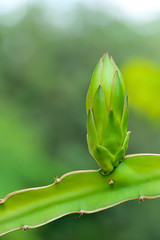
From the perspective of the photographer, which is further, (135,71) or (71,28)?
(71,28)

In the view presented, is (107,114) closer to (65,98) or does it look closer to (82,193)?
(82,193)

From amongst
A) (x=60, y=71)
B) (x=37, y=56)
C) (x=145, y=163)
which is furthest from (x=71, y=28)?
(x=145, y=163)

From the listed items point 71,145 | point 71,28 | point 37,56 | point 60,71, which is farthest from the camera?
point 71,28

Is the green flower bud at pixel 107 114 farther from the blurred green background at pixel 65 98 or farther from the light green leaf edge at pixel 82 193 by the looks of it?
the blurred green background at pixel 65 98

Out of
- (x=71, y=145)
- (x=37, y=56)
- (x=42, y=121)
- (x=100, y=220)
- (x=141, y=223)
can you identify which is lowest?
(x=141, y=223)

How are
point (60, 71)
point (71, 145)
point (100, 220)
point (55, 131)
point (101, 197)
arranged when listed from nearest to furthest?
point (101, 197)
point (100, 220)
point (71, 145)
point (55, 131)
point (60, 71)

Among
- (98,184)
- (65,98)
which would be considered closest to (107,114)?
(98,184)

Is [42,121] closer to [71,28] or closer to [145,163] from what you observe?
[71,28]

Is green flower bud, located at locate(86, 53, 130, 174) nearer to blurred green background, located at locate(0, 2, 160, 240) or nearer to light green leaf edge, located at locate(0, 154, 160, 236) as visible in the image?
light green leaf edge, located at locate(0, 154, 160, 236)

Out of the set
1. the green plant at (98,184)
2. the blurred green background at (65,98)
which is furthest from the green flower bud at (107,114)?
the blurred green background at (65,98)
